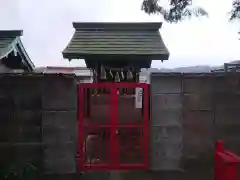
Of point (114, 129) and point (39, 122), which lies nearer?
point (39, 122)

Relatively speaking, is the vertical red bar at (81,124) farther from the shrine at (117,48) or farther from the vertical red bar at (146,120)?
the shrine at (117,48)

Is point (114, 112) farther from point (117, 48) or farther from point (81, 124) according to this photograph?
point (117, 48)

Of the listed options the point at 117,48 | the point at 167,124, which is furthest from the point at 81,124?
the point at 117,48

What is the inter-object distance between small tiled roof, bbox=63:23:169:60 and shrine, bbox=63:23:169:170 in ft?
0.10

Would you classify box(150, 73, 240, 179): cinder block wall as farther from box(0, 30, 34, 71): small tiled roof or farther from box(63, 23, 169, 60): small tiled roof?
box(0, 30, 34, 71): small tiled roof

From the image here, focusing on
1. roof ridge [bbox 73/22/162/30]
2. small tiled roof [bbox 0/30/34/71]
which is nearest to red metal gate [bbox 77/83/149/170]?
small tiled roof [bbox 0/30/34/71]

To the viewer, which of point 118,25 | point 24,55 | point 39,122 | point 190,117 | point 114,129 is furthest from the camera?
point 24,55

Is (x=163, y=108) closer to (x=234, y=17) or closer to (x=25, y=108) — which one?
(x=25, y=108)

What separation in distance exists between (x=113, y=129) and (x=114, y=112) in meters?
0.34

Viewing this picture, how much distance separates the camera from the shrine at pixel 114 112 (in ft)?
24.4

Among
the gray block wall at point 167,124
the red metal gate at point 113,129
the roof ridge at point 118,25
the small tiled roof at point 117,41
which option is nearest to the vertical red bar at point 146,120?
the red metal gate at point 113,129

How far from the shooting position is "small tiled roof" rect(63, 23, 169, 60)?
39.0ft

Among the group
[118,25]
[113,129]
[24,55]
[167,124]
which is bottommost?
[113,129]

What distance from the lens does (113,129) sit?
7.52 meters
